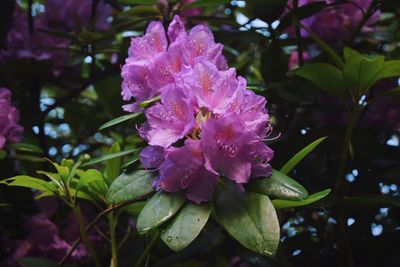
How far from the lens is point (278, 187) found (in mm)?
766

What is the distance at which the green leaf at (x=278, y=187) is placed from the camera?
0.75 metres

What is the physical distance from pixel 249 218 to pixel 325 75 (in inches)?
13.1

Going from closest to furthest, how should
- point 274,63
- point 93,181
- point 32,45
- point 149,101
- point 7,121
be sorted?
point 149,101 → point 93,181 → point 7,121 → point 274,63 → point 32,45

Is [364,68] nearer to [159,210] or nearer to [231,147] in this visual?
[231,147]

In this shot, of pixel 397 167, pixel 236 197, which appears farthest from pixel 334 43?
pixel 236 197

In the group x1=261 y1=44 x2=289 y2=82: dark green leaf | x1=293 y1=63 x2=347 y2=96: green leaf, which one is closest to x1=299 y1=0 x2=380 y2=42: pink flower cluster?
x1=261 y1=44 x2=289 y2=82: dark green leaf

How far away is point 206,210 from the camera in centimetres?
76

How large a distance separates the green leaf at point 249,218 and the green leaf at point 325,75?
277mm

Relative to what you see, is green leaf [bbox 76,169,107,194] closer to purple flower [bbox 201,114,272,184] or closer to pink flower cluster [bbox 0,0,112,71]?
purple flower [bbox 201,114,272,184]

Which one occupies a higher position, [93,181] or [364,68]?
[364,68]

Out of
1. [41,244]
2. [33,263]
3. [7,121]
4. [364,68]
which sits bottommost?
[41,244]

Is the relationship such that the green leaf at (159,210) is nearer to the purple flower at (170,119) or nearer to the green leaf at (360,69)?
the purple flower at (170,119)

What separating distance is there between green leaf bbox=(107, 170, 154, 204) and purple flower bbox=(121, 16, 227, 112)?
0.13 m

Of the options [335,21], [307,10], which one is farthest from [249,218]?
[335,21]
